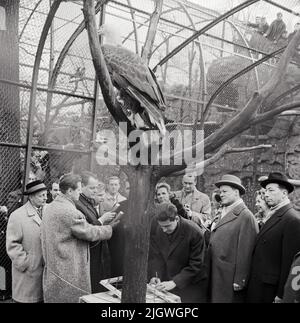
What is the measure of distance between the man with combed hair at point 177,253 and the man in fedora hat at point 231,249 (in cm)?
19

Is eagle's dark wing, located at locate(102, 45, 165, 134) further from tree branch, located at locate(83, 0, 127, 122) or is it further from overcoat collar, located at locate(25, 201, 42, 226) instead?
overcoat collar, located at locate(25, 201, 42, 226)

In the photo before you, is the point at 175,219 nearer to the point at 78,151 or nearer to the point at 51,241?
the point at 51,241

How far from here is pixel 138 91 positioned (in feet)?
10.4

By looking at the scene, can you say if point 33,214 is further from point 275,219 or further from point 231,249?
point 275,219

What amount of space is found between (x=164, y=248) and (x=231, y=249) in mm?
690

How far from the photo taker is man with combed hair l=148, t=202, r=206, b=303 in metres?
3.82

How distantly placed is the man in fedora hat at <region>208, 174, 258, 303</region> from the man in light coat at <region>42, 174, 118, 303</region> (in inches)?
48.4

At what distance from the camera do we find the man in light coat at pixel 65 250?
356cm

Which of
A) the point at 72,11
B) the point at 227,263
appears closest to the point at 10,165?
the point at 72,11

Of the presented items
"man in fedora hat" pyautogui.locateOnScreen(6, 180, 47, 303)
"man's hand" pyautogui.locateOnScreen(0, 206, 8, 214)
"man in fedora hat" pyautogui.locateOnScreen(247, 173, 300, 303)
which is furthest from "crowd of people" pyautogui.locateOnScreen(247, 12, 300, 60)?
"man in fedora hat" pyautogui.locateOnScreen(6, 180, 47, 303)

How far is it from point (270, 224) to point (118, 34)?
8.09 ft

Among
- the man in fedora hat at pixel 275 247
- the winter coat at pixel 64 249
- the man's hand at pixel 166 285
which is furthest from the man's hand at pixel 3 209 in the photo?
the man in fedora hat at pixel 275 247

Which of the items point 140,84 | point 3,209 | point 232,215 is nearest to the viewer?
point 140,84

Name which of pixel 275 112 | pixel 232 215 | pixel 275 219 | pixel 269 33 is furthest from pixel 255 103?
pixel 269 33
